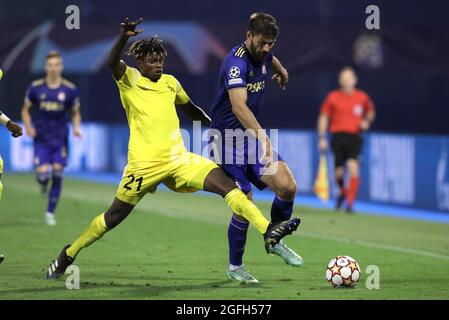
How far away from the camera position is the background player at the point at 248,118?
30.0ft

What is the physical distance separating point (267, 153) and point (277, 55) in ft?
45.5

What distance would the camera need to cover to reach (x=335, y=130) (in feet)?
57.5

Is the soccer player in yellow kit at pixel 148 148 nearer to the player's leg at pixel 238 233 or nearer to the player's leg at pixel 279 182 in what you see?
the player's leg at pixel 238 233

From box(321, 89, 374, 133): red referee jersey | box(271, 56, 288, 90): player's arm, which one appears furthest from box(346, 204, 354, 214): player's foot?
box(271, 56, 288, 90): player's arm

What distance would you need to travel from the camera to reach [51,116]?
1555 cm

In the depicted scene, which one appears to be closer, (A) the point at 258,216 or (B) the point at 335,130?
(A) the point at 258,216

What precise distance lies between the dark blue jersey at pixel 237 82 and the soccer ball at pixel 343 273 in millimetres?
1323

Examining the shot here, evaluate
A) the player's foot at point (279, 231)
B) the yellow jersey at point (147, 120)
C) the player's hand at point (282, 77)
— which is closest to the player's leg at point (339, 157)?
the player's hand at point (282, 77)

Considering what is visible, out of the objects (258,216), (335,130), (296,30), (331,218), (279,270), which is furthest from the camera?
(296,30)

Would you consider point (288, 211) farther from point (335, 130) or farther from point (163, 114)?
point (335, 130)

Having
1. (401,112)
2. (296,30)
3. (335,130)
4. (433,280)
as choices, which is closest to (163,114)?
(433,280)

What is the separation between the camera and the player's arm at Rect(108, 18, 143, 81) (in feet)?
28.8

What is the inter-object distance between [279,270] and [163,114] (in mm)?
1905

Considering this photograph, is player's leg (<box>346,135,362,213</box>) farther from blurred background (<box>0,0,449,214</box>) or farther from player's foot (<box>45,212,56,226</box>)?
player's foot (<box>45,212,56,226</box>)
